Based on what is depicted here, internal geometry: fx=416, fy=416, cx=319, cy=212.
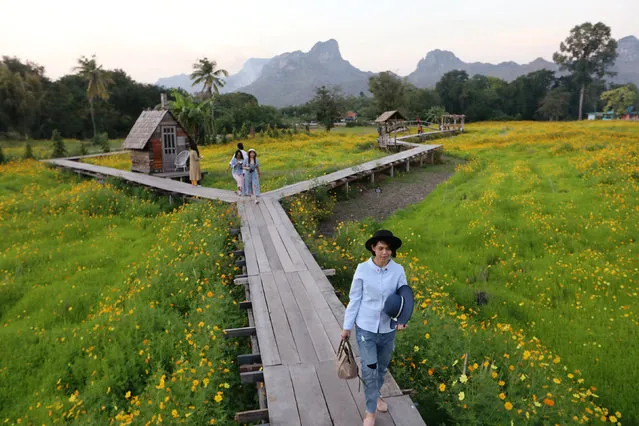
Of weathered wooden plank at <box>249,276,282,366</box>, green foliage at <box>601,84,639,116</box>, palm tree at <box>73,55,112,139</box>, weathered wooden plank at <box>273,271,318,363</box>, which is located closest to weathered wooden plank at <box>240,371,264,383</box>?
weathered wooden plank at <box>249,276,282,366</box>

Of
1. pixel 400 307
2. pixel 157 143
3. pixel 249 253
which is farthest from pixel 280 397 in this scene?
pixel 157 143

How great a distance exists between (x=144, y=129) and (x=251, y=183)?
932 centimetres

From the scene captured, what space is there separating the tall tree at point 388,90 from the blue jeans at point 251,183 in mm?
50696

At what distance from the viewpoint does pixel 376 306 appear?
415 centimetres

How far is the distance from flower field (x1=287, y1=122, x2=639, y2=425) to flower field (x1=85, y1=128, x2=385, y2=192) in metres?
5.23

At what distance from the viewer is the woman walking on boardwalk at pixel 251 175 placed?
13007mm

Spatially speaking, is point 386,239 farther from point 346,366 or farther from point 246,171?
point 246,171

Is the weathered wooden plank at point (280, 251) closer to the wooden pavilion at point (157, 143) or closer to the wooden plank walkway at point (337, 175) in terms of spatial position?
the wooden plank walkway at point (337, 175)

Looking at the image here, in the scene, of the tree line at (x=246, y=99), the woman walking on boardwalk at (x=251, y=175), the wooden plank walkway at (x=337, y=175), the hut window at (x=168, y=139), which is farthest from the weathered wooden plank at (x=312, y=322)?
the tree line at (x=246, y=99)

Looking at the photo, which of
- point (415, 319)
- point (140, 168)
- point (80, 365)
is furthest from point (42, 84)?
point (415, 319)

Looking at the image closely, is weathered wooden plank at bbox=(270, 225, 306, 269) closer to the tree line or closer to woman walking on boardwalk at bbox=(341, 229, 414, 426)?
woman walking on boardwalk at bbox=(341, 229, 414, 426)

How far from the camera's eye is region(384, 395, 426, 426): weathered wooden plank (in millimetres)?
4242

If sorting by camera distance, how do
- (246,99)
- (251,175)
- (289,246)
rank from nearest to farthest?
(289,246), (251,175), (246,99)

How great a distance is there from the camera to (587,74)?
75688 millimetres
